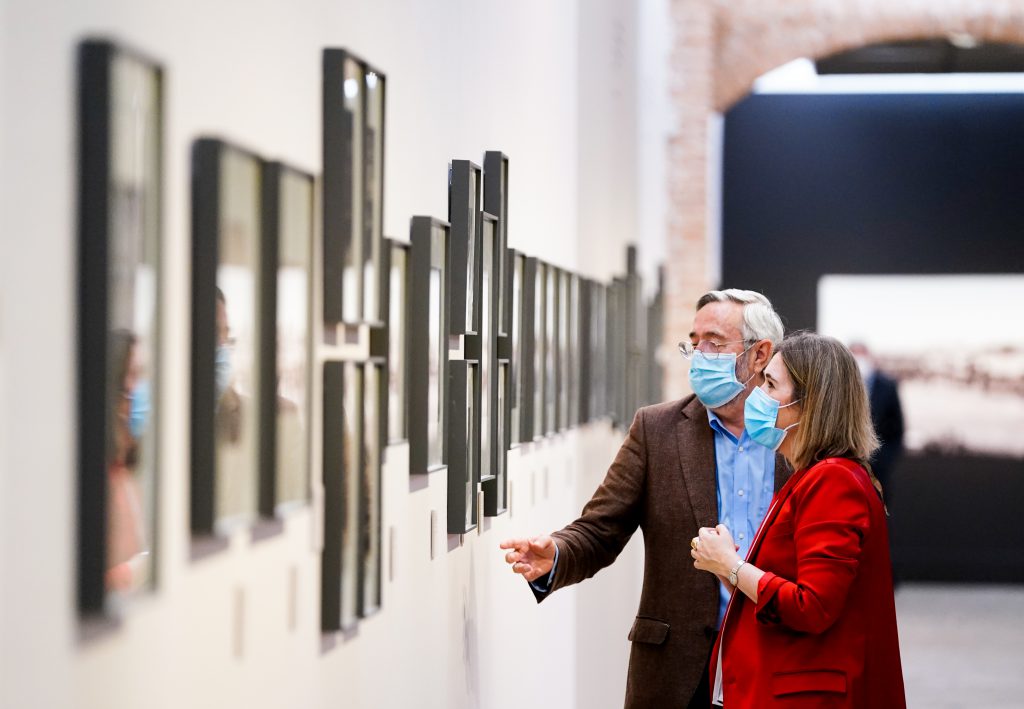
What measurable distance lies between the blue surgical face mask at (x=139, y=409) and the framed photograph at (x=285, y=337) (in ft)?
1.42

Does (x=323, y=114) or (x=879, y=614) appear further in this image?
(x=879, y=614)

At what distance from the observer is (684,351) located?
4391mm

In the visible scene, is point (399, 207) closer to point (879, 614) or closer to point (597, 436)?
point (879, 614)

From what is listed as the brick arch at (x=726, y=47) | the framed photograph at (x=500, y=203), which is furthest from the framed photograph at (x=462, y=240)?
the brick arch at (x=726, y=47)

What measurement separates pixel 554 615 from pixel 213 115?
4.04m

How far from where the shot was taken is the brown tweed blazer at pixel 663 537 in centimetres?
394

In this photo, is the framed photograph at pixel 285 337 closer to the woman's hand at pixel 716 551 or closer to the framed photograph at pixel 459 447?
the framed photograph at pixel 459 447

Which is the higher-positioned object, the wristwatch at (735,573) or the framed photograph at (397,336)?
the framed photograph at (397,336)

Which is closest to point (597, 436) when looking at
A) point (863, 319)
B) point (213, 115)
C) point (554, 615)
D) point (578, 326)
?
point (578, 326)

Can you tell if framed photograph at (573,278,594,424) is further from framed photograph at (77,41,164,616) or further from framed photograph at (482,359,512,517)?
framed photograph at (77,41,164,616)

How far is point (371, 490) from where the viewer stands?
9.18 feet

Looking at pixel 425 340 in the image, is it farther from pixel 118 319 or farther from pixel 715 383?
pixel 118 319

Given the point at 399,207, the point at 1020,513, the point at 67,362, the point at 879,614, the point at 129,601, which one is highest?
the point at 399,207

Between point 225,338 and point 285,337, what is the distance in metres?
0.27
